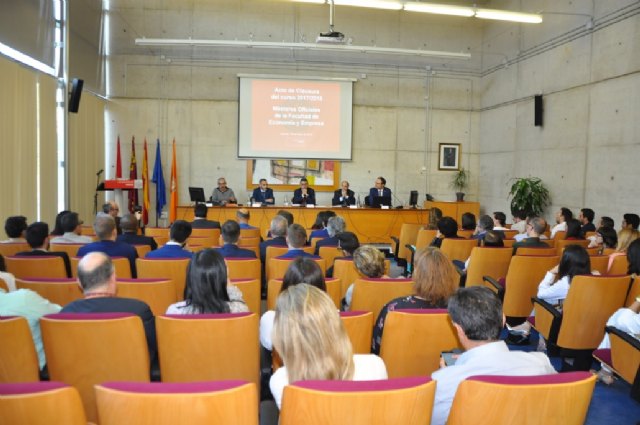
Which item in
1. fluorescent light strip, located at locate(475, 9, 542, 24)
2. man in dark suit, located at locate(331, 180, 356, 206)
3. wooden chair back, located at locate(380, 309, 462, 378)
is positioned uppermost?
fluorescent light strip, located at locate(475, 9, 542, 24)

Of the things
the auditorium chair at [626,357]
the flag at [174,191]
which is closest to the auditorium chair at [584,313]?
the auditorium chair at [626,357]

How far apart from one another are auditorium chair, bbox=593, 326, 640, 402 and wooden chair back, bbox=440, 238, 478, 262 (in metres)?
2.80

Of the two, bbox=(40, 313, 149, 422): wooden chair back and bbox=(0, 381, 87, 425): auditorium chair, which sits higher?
bbox=(0, 381, 87, 425): auditorium chair

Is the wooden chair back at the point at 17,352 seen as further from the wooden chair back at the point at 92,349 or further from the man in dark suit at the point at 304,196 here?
the man in dark suit at the point at 304,196

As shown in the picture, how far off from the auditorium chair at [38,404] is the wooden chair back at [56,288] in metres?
1.88

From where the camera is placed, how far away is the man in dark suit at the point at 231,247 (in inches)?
176

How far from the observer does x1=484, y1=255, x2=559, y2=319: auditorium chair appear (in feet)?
14.4

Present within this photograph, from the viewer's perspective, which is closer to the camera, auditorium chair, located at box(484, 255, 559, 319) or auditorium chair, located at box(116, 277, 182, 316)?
auditorium chair, located at box(116, 277, 182, 316)

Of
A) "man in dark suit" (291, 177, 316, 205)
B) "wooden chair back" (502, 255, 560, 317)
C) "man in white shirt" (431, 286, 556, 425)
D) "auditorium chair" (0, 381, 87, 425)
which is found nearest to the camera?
"auditorium chair" (0, 381, 87, 425)

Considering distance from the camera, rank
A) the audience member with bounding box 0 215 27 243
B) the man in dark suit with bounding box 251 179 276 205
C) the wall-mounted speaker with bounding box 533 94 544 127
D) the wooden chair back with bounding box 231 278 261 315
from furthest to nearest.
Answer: the man in dark suit with bounding box 251 179 276 205 → the wall-mounted speaker with bounding box 533 94 544 127 → the audience member with bounding box 0 215 27 243 → the wooden chair back with bounding box 231 278 261 315

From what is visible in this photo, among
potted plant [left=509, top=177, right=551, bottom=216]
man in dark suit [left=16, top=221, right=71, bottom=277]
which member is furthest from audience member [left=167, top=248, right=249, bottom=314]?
potted plant [left=509, top=177, right=551, bottom=216]

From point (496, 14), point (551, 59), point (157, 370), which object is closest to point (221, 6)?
point (496, 14)

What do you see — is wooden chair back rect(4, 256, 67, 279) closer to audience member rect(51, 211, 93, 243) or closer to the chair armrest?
audience member rect(51, 211, 93, 243)

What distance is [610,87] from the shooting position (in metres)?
8.55
